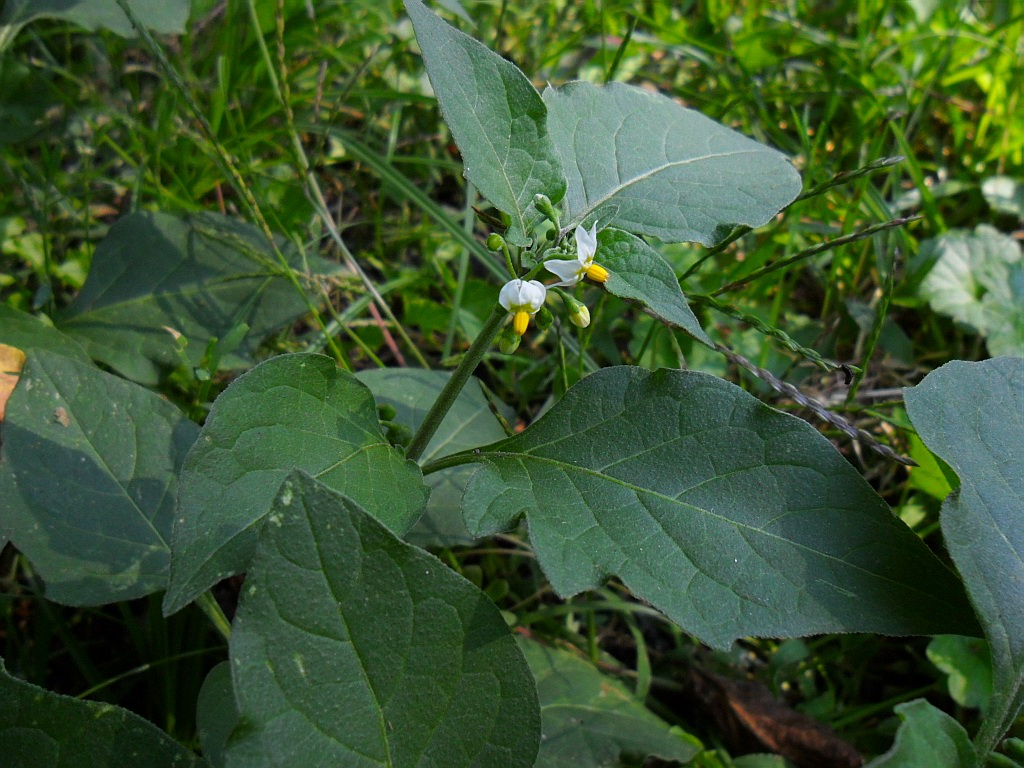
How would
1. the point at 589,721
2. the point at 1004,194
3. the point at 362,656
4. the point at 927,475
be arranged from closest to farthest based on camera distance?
the point at 362,656
the point at 589,721
the point at 927,475
the point at 1004,194

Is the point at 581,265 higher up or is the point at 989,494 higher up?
the point at 581,265

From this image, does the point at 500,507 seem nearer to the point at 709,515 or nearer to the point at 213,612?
the point at 709,515

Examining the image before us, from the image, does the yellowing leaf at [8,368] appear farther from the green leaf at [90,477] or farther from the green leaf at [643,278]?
the green leaf at [643,278]

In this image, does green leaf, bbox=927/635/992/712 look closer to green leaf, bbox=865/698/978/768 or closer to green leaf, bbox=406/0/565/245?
green leaf, bbox=865/698/978/768

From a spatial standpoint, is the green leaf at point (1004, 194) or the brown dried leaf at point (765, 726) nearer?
the brown dried leaf at point (765, 726)

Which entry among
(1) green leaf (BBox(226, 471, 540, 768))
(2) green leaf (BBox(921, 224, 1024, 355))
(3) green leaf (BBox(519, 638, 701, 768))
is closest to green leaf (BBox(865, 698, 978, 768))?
(3) green leaf (BBox(519, 638, 701, 768))

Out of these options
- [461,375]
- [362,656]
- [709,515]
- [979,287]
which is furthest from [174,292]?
[979,287]

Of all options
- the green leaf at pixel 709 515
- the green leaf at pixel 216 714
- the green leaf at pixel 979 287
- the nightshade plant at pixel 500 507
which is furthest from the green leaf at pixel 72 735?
the green leaf at pixel 979 287
